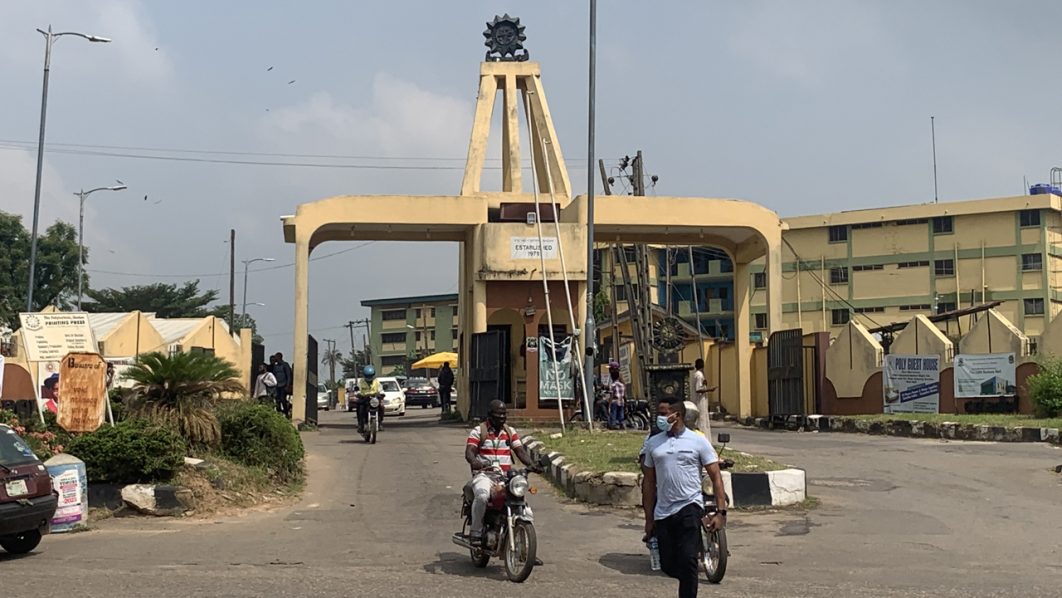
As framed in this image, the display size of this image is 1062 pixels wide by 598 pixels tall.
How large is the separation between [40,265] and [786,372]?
47.2 metres

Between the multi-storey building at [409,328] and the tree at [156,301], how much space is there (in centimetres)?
2305

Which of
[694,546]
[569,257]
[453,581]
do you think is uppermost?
[569,257]

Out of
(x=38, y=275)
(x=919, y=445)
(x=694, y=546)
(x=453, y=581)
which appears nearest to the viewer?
(x=694, y=546)

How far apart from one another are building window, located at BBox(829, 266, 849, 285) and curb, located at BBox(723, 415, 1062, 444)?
37.1 m

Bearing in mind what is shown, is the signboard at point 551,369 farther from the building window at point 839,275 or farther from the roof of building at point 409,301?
the roof of building at point 409,301

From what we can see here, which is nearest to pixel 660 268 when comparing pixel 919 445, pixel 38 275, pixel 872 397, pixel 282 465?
pixel 38 275

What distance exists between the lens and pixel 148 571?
9.69 meters

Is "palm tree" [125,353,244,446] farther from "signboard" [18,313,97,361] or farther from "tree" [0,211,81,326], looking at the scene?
"tree" [0,211,81,326]

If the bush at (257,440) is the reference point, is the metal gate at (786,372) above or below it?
above

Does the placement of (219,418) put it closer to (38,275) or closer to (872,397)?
(872,397)

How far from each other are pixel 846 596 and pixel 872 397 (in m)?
23.9

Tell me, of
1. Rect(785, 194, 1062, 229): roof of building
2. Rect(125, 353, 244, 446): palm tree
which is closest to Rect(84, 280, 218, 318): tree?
Rect(785, 194, 1062, 229): roof of building

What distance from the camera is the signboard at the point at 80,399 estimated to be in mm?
15062

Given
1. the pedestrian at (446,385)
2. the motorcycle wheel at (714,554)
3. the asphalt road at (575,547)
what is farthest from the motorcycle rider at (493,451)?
the pedestrian at (446,385)
